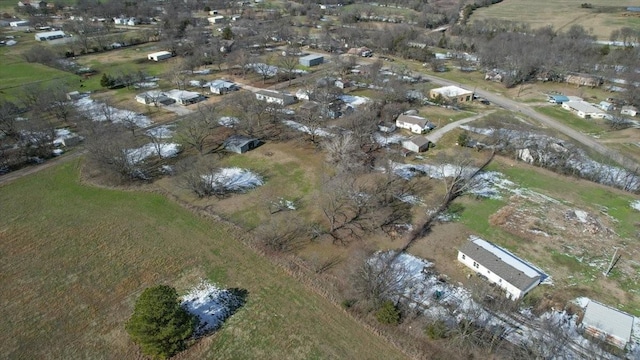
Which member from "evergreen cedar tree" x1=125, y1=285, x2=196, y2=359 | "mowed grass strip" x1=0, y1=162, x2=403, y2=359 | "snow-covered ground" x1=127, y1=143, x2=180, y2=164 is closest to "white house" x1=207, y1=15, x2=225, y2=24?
"snow-covered ground" x1=127, y1=143, x2=180, y2=164

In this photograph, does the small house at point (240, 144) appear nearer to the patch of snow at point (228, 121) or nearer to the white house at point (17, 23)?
the patch of snow at point (228, 121)

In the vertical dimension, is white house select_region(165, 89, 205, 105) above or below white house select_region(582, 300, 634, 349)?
above

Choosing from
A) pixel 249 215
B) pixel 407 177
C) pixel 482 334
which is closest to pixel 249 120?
pixel 249 215

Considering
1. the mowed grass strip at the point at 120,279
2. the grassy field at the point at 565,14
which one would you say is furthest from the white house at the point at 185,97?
the grassy field at the point at 565,14

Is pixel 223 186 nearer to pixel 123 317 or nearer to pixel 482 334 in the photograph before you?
pixel 123 317

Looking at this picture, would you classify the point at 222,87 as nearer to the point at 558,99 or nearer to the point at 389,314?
the point at 389,314

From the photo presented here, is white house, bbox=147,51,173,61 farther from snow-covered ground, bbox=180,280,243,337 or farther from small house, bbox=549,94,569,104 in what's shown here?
small house, bbox=549,94,569,104

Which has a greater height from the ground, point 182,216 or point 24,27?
point 24,27
